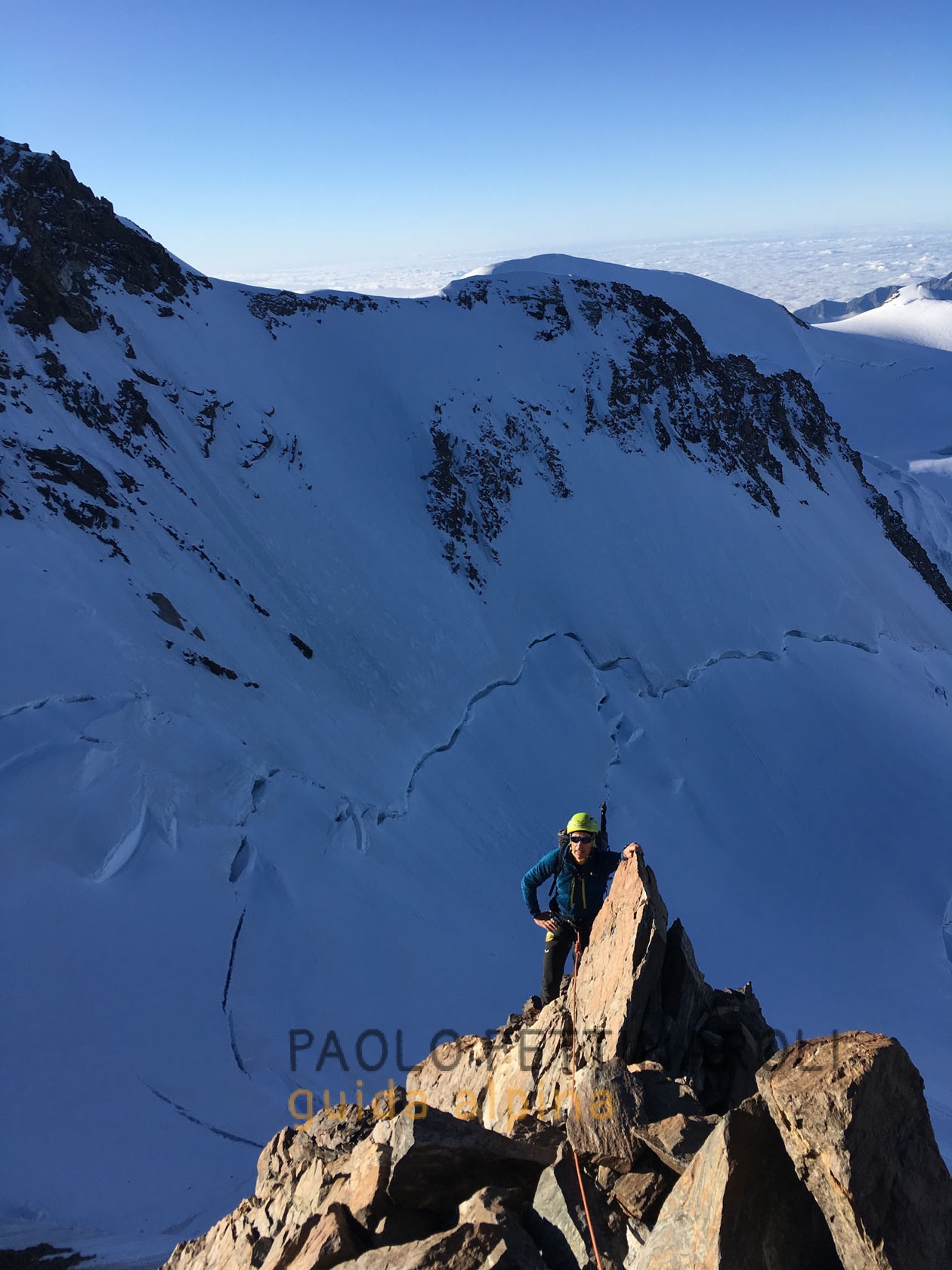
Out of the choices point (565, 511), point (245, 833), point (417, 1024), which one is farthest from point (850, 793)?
point (245, 833)

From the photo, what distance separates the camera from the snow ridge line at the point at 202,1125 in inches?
397

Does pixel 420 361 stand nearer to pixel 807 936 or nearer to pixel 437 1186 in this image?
pixel 807 936

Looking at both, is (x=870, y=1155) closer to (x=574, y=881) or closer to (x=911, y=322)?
(x=574, y=881)

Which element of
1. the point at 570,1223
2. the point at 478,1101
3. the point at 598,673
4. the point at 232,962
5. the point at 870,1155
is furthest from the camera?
the point at 598,673

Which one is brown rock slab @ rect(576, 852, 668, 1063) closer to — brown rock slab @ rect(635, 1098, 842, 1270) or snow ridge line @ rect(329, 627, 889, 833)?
brown rock slab @ rect(635, 1098, 842, 1270)

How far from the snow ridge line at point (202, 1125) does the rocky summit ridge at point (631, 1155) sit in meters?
2.40

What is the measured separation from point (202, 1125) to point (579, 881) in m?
5.70

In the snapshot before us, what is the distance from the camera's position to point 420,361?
30.5 metres

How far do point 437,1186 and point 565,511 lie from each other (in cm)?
2510

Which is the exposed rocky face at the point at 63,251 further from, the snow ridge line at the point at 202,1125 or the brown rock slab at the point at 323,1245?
the brown rock slab at the point at 323,1245

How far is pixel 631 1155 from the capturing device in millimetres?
5582

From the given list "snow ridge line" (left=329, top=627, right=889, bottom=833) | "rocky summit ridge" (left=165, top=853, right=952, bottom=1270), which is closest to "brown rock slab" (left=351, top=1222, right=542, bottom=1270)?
"rocky summit ridge" (left=165, top=853, right=952, bottom=1270)

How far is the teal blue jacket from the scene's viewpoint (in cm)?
863

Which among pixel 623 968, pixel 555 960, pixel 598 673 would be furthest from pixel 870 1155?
pixel 598 673
